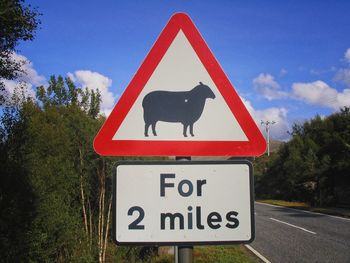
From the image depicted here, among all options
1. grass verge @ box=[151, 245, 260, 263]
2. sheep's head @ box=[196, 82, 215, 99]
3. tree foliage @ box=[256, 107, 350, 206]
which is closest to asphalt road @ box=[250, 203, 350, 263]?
grass verge @ box=[151, 245, 260, 263]

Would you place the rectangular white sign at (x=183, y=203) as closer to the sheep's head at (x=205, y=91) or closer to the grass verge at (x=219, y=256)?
the sheep's head at (x=205, y=91)

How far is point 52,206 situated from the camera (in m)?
6.77

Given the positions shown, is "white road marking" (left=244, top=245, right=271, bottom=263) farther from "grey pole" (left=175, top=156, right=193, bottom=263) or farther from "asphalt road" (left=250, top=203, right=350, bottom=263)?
"grey pole" (left=175, top=156, right=193, bottom=263)

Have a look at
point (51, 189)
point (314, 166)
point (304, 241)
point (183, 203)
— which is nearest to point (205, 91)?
point (183, 203)

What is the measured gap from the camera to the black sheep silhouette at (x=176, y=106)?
1935 millimetres

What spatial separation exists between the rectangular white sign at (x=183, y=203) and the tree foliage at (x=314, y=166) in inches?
1004

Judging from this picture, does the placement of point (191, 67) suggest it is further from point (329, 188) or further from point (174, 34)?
point (329, 188)

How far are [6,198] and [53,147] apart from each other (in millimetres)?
1520

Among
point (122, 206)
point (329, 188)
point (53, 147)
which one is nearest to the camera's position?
point (122, 206)

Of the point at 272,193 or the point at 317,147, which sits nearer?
the point at 317,147

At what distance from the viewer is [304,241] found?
11648 mm

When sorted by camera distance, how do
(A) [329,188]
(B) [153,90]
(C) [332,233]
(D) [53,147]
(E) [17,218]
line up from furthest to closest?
1. (A) [329,188]
2. (C) [332,233]
3. (D) [53,147]
4. (E) [17,218]
5. (B) [153,90]

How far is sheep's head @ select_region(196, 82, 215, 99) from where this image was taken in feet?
6.44

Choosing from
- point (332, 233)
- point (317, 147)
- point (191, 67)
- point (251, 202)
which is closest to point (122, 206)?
point (251, 202)
